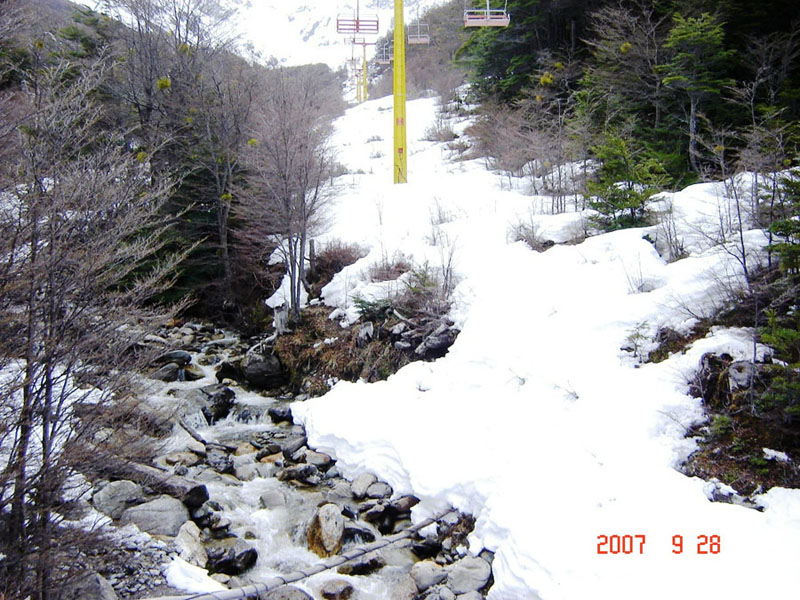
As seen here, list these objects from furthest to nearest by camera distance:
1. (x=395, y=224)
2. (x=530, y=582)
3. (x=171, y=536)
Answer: (x=395, y=224)
(x=171, y=536)
(x=530, y=582)

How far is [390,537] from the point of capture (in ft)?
20.3

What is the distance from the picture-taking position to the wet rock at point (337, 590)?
537 cm

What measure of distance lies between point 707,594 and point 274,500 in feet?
17.2

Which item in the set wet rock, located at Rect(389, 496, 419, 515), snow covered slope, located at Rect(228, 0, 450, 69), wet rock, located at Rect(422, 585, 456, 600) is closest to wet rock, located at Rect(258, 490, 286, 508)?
wet rock, located at Rect(389, 496, 419, 515)

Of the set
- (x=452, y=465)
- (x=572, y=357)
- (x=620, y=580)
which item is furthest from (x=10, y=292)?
(x=572, y=357)

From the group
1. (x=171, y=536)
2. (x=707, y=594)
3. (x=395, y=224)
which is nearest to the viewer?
(x=707, y=594)

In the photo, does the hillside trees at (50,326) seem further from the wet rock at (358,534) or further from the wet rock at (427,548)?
the wet rock at (427,548)

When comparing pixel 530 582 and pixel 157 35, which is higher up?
pixel 157 35

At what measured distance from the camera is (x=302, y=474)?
7809 millimetres

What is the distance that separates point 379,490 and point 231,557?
2.07 metres

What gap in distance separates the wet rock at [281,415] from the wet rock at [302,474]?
6.84ft

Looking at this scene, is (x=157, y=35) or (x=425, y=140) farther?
(x=425, y=140)

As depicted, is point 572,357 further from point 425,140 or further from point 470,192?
point 425,140

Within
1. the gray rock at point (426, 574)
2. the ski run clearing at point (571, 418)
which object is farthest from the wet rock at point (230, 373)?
the gray rock at point (426, 574)
